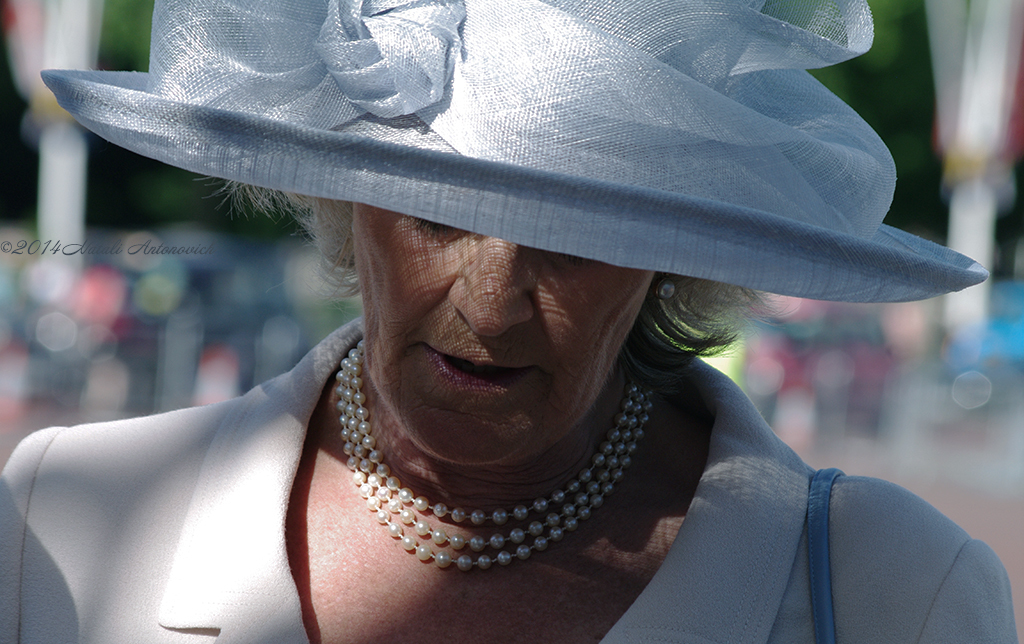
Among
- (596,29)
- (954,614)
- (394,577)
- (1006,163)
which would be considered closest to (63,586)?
(394,577)

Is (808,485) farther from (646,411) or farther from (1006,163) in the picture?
(1006,163)

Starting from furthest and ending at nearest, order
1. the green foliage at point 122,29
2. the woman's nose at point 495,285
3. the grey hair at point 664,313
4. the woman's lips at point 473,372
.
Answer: the green foliage at point 122,29, the grey hair at point 664,313, the woman's lips at point 473,372, the woman's nose at point 495,285

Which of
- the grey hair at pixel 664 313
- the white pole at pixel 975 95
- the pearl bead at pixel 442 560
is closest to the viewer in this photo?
the pearl bead at pixel 442 560

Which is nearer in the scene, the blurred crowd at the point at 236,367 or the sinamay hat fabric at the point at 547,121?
the sinamay hat fabric at the point at 547,121

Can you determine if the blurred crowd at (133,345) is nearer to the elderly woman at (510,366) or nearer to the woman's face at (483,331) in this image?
the elderly woman at (510,366)

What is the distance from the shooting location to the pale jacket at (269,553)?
1511mm

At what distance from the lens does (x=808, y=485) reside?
169 cm

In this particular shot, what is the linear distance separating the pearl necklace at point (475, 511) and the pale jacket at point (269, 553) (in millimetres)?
116

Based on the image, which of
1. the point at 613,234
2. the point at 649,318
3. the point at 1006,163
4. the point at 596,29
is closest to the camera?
the point at 613,234

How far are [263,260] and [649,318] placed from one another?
11548 mm

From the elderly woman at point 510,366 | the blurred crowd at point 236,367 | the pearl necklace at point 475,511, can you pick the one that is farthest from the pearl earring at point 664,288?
the blurred crowd at point 236,367

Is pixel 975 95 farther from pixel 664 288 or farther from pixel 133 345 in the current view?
pixel 664 288

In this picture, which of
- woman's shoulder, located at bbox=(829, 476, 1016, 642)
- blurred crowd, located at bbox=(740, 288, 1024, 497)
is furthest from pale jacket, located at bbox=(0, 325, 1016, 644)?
blurred crowd, located at bbox=(740, 288, 1024, 497)

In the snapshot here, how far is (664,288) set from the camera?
5.79 feet
